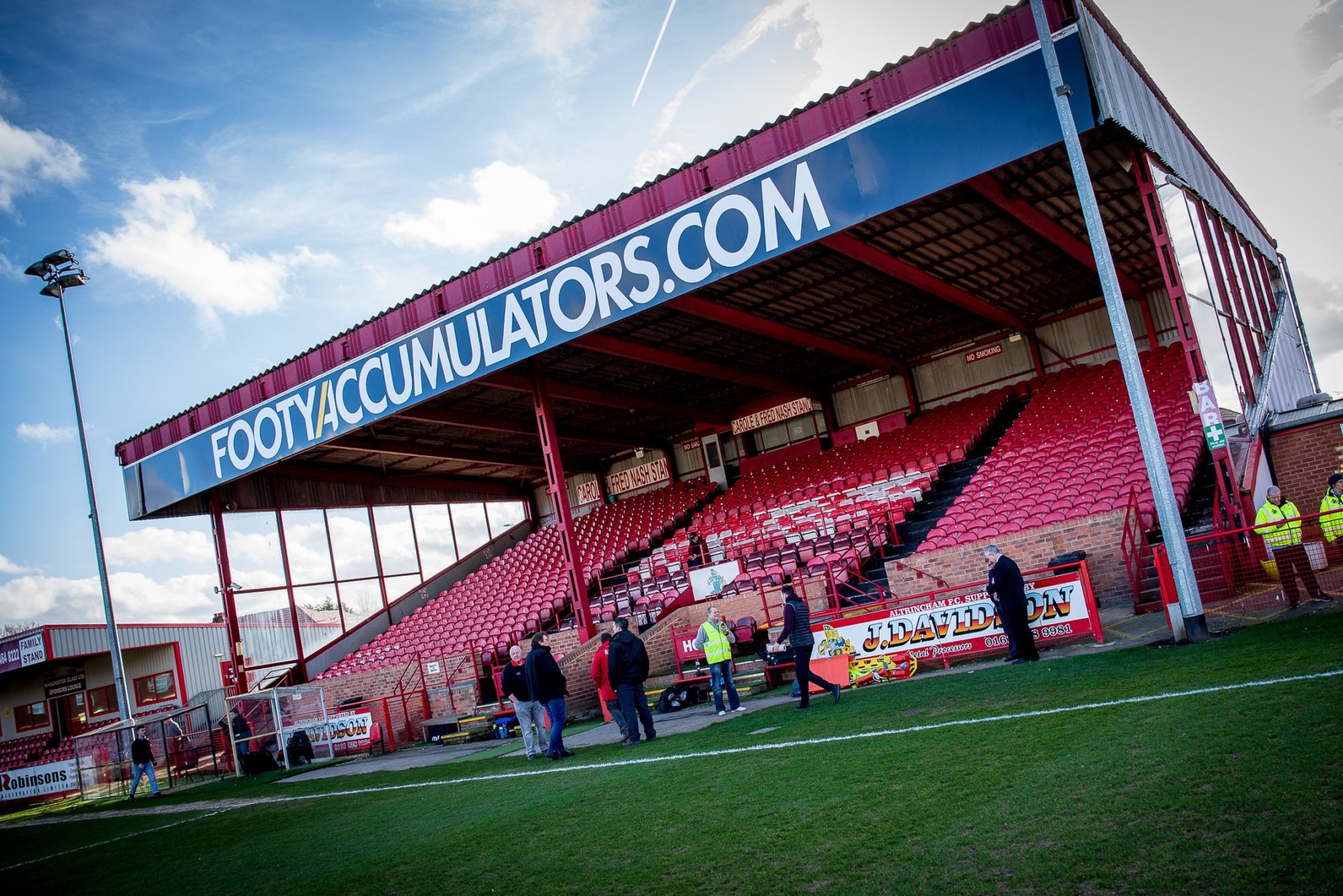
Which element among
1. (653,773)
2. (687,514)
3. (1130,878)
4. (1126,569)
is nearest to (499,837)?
(653,773)

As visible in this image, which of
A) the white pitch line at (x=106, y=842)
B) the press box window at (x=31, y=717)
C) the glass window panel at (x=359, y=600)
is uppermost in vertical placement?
the glass window panel at (x=359, y=600)

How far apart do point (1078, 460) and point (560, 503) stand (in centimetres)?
1041

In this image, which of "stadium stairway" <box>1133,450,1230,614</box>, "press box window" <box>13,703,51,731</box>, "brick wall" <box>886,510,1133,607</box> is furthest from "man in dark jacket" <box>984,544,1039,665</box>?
"press box window" <box>13,703,51,731</box>

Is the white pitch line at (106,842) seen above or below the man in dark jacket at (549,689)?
below

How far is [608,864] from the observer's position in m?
5.79

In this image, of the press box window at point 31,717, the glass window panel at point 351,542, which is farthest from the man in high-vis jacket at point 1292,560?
the press box window at point 31,717

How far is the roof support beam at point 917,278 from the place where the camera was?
16.1m

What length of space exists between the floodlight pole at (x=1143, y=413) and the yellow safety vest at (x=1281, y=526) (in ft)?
4.75

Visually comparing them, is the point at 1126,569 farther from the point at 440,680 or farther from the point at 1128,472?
the point at 440,680

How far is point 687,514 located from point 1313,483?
16539mm

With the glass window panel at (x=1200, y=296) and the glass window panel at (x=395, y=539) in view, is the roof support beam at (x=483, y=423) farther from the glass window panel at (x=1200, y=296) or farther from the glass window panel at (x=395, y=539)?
the glass window panel at (x=1200, y=296)

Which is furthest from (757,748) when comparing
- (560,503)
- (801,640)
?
(560,503)

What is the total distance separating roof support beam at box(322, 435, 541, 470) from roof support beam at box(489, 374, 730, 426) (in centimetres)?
478

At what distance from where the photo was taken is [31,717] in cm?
3388
